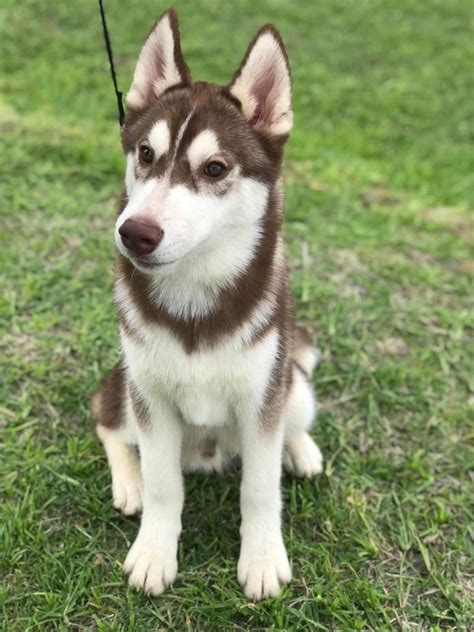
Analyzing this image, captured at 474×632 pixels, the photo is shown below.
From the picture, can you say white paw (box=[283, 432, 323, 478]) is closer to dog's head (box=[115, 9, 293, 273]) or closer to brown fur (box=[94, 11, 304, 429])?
brown fur (box=[94, 11, 304, 429])

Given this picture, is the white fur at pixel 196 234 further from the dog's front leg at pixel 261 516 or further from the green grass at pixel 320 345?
the green grass at pixel 320 345

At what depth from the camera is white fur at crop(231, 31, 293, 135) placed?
8.21 feet

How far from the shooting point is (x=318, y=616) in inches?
113

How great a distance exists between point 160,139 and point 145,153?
0.09 meters

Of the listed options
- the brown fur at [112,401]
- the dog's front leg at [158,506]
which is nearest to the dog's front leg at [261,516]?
the dog's front leg at [158,506]

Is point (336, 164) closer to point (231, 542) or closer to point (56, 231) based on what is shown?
point (56, 231)

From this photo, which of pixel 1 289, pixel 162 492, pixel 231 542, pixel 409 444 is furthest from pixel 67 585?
pixel 1 289

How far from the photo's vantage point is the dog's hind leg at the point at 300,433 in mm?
3346

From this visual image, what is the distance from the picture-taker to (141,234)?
7.22 feet

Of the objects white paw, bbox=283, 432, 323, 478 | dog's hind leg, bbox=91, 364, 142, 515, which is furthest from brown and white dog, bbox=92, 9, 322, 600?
white paw, bbox=283, 432, 323, 478

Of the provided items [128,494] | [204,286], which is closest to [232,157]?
[204,286]

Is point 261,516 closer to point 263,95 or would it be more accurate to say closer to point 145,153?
point 145,153

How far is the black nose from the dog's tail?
5.50 ft

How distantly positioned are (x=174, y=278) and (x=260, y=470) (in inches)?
36.8
